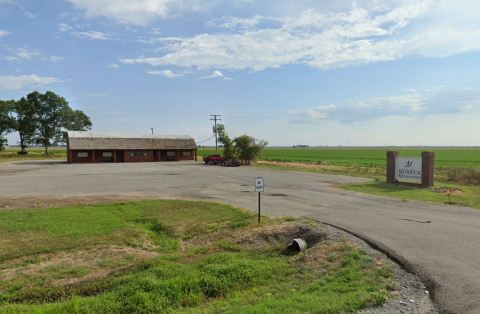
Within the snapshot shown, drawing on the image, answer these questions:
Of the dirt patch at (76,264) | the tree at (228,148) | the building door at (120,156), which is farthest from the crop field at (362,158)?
the dirt patch at (76,264)

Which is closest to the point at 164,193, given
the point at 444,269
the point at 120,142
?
the point at 444,269

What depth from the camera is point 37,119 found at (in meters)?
79.5

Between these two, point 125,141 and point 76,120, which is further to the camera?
point 76,120

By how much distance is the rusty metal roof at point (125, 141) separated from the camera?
58112 millimetres

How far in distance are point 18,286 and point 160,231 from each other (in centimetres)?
468

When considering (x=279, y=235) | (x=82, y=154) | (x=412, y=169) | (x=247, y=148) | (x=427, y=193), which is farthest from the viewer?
(x=82, y=154)

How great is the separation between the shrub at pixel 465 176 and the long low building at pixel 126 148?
144 ft

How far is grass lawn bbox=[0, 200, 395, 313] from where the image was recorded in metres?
5.77

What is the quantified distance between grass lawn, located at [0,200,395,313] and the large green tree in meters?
75.6

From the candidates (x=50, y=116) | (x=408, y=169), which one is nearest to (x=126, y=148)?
(x=50, y=116)

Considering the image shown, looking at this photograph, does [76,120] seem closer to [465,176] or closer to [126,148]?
[126,148]

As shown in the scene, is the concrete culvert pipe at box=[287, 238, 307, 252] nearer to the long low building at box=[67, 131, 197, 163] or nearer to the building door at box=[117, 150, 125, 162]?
the long low building at box=[67, 131, 197, 163]

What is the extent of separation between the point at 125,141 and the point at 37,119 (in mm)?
29492

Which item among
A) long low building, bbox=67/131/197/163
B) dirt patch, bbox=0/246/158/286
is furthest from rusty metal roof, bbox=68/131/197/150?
dirt patch, bbox=0/246/158/286
